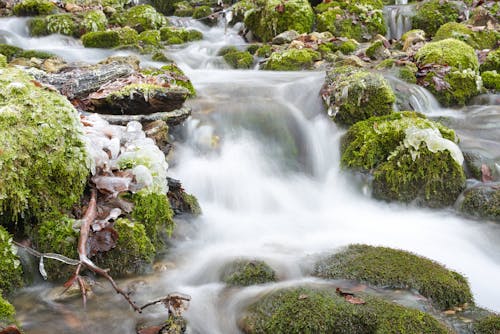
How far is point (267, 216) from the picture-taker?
5.24 meters

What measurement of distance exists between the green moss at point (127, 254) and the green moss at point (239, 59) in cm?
753

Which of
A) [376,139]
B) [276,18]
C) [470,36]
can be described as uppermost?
[276,18]

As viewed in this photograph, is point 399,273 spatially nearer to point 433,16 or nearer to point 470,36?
point 470,36

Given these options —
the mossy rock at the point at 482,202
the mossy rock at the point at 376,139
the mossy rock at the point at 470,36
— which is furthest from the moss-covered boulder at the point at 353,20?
the mossy rock at the point at 482,202

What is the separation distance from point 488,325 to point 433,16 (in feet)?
47.2

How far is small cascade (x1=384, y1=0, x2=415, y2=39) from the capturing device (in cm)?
1512

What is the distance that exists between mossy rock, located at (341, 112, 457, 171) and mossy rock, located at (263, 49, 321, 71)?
4311 mm

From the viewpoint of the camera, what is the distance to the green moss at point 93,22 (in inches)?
544

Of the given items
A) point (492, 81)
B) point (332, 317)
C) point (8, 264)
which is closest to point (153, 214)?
point (8, 264)

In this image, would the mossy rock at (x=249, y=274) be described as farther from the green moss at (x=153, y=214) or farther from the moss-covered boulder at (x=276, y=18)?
the moss-covered boulder at (x=276, y=18)

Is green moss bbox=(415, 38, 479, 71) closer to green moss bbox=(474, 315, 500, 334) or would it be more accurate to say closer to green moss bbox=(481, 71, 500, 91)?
green moss bbox=(481, 71, 500, 91)

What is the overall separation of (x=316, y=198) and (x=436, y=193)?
56.8 inches

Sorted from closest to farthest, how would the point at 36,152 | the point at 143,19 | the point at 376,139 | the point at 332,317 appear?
the point at 332,317
the point at 36,152
the point at 376,139
the point at 143,19

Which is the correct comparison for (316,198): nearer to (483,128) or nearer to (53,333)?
(483,128)
